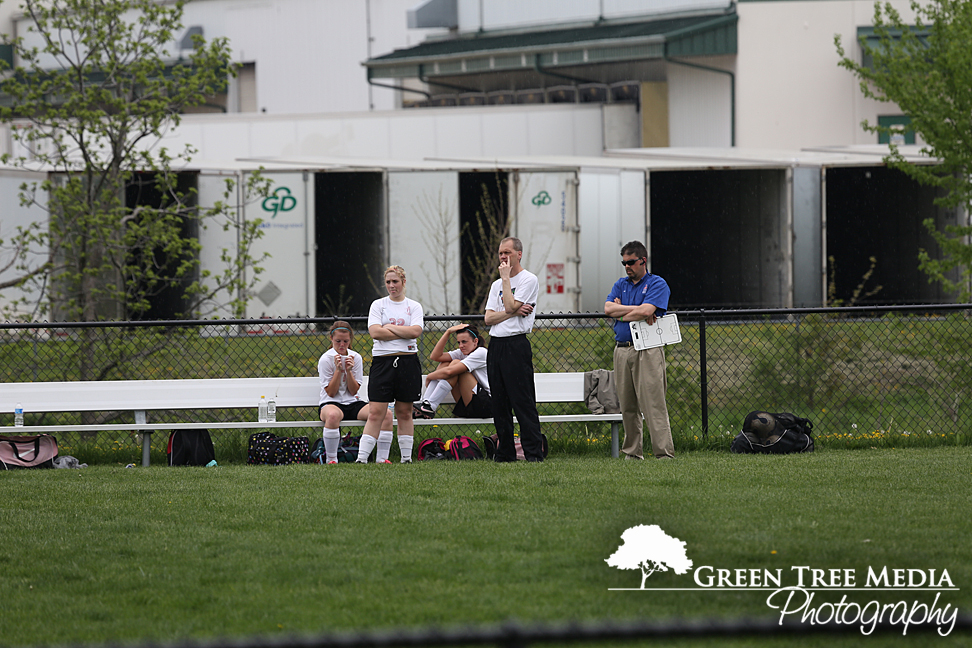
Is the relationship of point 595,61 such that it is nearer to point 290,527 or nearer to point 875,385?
point 875,385

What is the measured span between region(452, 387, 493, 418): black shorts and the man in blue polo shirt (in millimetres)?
1180

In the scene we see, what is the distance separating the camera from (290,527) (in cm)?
584

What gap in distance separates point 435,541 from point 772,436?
443 centimetres

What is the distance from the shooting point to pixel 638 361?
8414mm

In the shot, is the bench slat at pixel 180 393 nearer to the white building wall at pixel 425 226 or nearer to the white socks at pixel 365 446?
the white socks at pixel 365 446

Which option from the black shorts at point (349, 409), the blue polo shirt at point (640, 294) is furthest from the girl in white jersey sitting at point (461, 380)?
the blue polo shirt at point (640, 294)

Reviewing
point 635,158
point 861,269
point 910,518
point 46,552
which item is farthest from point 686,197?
point 46,552

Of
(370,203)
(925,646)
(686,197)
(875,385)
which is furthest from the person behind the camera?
(686,197)

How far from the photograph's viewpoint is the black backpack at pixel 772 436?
8773 millimetres

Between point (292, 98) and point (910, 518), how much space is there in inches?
1173

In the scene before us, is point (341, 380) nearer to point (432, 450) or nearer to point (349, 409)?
point (349, 409)

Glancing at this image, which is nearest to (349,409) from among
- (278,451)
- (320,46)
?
(278,451)

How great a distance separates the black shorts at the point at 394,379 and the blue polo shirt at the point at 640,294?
1.77 meters

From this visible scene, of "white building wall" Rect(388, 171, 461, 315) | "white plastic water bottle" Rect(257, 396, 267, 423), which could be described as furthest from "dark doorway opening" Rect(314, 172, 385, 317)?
"white plastic water bottle" Rect(257, 396, 267, 423)
